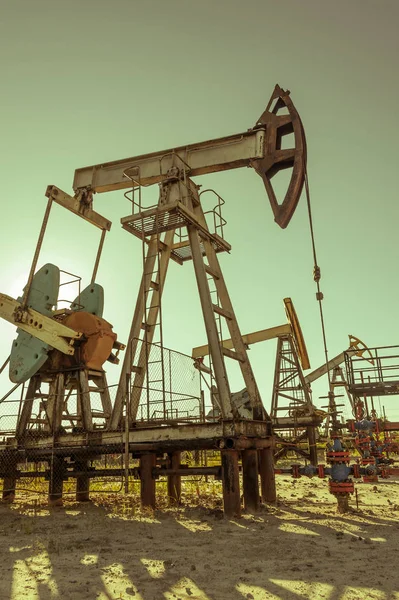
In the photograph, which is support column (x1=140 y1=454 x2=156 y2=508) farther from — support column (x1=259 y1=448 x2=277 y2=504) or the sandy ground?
support column (x1=259 y1=448 x2=277 y2=504)

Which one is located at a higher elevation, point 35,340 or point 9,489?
point 35,340

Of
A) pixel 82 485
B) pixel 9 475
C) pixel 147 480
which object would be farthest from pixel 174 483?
pixel 9 475

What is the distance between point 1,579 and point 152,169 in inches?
287

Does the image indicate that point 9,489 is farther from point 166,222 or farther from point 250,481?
point 166,222

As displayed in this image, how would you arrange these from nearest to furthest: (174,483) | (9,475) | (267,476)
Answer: (267,476) < (174,483) < (9,475)

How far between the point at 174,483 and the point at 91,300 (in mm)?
4112

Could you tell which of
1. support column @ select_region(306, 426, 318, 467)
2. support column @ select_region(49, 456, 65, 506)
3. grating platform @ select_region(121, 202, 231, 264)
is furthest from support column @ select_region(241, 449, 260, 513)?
support column @ select_region(306, 426, 318, 467)

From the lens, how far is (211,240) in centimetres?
926

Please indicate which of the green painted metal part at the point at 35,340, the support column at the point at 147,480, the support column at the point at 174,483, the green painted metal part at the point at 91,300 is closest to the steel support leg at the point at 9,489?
the green painted metal part at the point at 35,340

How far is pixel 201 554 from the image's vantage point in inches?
191

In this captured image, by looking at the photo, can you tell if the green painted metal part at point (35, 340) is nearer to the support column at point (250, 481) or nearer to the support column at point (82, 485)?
the support column at point (82, 485)

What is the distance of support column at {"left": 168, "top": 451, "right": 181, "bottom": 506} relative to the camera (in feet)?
27.1

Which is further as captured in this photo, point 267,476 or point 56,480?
A: point 56,480

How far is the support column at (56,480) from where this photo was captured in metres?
8.52
